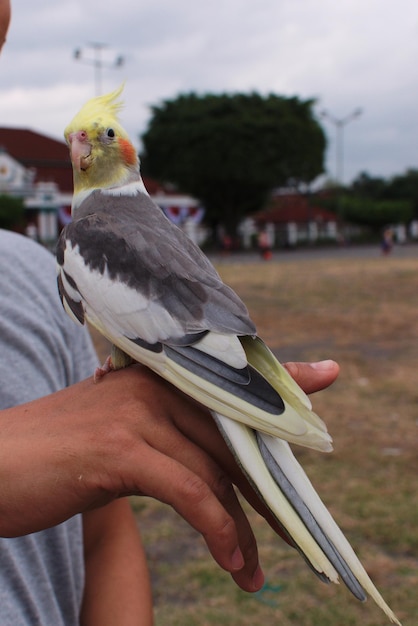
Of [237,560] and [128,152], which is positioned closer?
[237,560]

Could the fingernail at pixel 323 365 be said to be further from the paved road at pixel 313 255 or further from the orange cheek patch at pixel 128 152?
the paved road at pixel 313 255

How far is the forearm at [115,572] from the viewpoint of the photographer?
6.52 ft

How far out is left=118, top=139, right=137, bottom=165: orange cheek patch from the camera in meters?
1.75

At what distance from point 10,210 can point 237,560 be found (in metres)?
39.8

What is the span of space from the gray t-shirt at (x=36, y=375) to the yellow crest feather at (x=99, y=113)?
A: 0.67m

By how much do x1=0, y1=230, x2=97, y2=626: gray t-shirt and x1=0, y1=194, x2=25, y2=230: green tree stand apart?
38.3 meters

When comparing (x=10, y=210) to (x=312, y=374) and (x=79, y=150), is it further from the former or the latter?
(x=312, y=374)

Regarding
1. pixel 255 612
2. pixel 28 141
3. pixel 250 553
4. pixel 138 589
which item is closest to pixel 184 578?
pixel 255 612

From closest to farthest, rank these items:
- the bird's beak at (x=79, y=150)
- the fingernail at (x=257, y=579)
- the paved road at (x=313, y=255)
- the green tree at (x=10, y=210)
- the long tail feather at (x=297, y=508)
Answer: the long tail feather at (x=297, y=508), the fingernail at (x=257, y=579), the bird's beak at (x=79, y=150), the paved road at (x=313, y=255), the green tree at (x=10, y=210)

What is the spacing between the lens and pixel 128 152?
1761 mm

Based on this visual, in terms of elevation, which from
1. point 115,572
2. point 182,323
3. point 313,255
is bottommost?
point 313,255

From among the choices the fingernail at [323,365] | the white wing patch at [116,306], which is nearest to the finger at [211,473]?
the white wing patch at [116,306]

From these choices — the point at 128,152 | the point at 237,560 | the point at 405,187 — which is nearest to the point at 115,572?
the point at 237,560

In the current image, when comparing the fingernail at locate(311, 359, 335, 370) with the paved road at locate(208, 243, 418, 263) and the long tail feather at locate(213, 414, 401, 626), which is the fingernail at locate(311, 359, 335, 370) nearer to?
the long tail feather at locate(213, 414, 401, 626)
